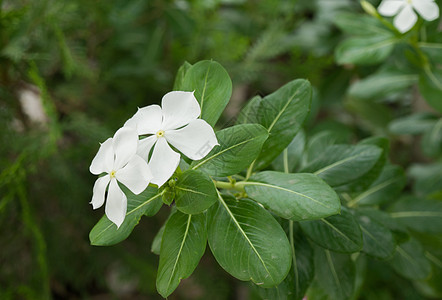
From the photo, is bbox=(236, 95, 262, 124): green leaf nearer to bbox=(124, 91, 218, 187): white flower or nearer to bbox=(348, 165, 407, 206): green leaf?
bbox=(124, 91, 218, 187): white flower

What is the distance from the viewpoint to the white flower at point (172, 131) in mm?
382

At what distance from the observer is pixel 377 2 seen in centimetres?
96

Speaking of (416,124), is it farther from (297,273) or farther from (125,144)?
(125,144)

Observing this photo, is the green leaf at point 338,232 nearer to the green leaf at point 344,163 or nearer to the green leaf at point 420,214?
the green leaf at point 344,163

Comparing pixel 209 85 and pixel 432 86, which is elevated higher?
pixel 209 85

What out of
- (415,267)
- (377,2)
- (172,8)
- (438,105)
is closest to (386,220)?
(415,267)

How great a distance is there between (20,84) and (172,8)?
0.47 meters

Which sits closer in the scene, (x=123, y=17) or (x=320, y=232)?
(x=320, y=232)

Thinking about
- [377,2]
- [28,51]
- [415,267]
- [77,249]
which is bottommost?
[77,249]

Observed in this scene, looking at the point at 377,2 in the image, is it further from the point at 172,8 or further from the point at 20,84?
the point at 20,84

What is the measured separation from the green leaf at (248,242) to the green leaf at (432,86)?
545mm

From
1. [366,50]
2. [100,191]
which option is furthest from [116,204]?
[366,50]

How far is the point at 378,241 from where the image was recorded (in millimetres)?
557

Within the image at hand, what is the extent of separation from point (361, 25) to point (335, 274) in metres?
0.55
